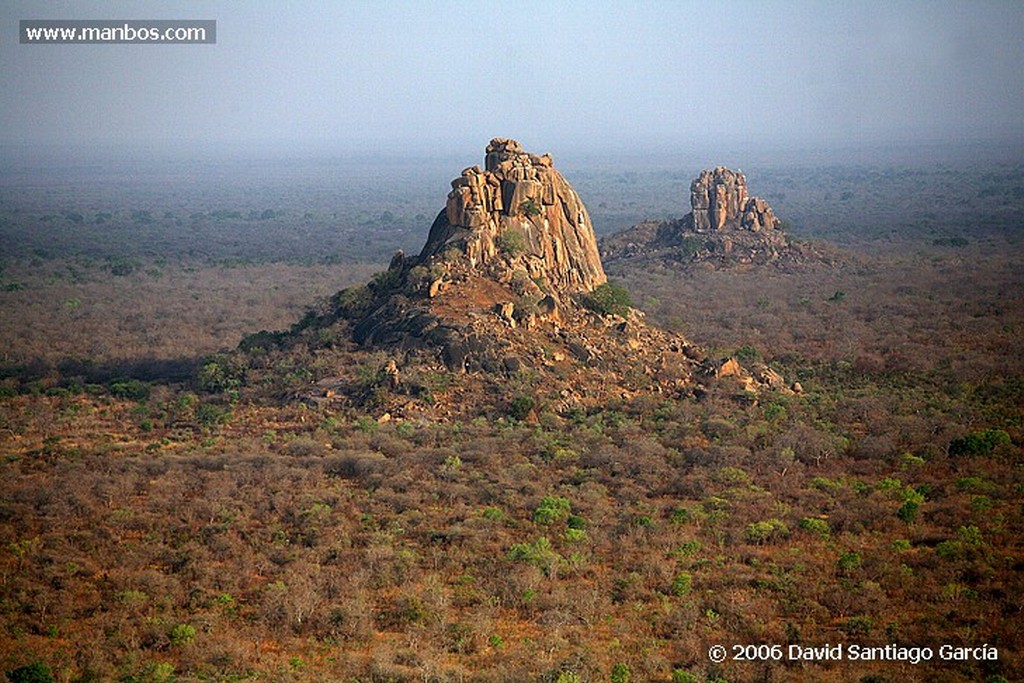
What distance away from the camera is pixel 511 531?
29.1 m

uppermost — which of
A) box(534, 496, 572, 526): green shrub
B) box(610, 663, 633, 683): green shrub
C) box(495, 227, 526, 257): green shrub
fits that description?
box(495, 227, 526, 257): green shrub

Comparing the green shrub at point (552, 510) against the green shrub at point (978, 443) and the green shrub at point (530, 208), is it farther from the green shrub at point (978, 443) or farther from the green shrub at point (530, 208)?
the green shrub at point (530, 208)

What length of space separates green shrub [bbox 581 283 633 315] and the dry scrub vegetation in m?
8.68

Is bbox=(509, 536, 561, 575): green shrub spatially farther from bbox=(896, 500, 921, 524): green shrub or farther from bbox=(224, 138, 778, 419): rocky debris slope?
bbox=(224, 138, 778, 419): rocky debris slope

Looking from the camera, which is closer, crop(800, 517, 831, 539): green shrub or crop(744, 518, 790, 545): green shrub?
crop(744, 518, 790, 545): green shrub

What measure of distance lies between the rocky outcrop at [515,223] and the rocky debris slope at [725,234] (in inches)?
1618

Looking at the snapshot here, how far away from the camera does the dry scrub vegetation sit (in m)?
22.1

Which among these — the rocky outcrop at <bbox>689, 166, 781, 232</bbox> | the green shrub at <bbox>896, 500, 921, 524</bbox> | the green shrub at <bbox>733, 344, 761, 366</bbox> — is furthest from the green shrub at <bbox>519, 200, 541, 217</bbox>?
the rocky outcrop at <bbox>689, 166, 781, 232</bbox>

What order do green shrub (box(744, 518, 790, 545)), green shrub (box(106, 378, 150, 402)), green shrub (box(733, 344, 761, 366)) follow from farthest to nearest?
green shrub (box(733, 344, 761, 366)), green shrub (box(106, 378, 150, 402)), green shrub (box(744, 518, 790, 545))

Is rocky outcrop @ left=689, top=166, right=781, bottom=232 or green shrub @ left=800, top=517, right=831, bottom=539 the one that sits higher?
rocky outcrop @ left=689, top=166, right=781, bottom=232

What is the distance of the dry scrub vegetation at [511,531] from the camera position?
2211 cm

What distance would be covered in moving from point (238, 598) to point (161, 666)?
3928mm

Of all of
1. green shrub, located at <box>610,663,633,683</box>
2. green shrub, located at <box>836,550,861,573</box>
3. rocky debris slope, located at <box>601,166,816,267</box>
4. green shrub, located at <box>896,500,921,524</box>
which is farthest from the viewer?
rocky debris slope, located at <box>601,166,816,267</box>

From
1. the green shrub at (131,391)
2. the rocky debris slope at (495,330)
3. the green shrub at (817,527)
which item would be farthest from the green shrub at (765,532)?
the green shrub at (131,391)
